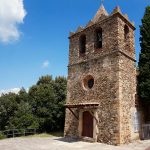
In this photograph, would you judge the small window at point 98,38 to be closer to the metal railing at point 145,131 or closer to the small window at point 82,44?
the small window at point 82,44

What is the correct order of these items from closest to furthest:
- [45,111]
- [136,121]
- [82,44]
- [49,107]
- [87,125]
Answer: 1. [136,121]
2. [87,125]
3. [82,44]
4. [45,111]
5. [49,107]

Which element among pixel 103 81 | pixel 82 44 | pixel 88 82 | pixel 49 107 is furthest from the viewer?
pixel 49 107

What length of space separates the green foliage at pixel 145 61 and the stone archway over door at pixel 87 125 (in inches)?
170

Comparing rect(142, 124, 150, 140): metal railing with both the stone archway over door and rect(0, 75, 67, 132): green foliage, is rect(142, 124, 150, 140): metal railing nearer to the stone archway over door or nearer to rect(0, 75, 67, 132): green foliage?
the stone archway over door

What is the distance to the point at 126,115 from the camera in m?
14.9

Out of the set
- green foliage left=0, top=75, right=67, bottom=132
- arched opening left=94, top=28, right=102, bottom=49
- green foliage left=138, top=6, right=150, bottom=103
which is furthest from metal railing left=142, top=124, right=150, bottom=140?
green foliage left=0, top=75, right=67, bottom=132

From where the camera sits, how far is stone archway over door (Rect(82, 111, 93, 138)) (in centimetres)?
1591

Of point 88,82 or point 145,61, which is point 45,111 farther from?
point 145,61

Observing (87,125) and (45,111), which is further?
(45,111)

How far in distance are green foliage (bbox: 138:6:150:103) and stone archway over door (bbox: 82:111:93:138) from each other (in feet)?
14.2

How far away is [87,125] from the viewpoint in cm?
1625

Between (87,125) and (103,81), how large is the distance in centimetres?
361

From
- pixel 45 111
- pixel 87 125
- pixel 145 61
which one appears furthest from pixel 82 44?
pixel 45 111

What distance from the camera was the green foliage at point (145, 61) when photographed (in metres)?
16.2
